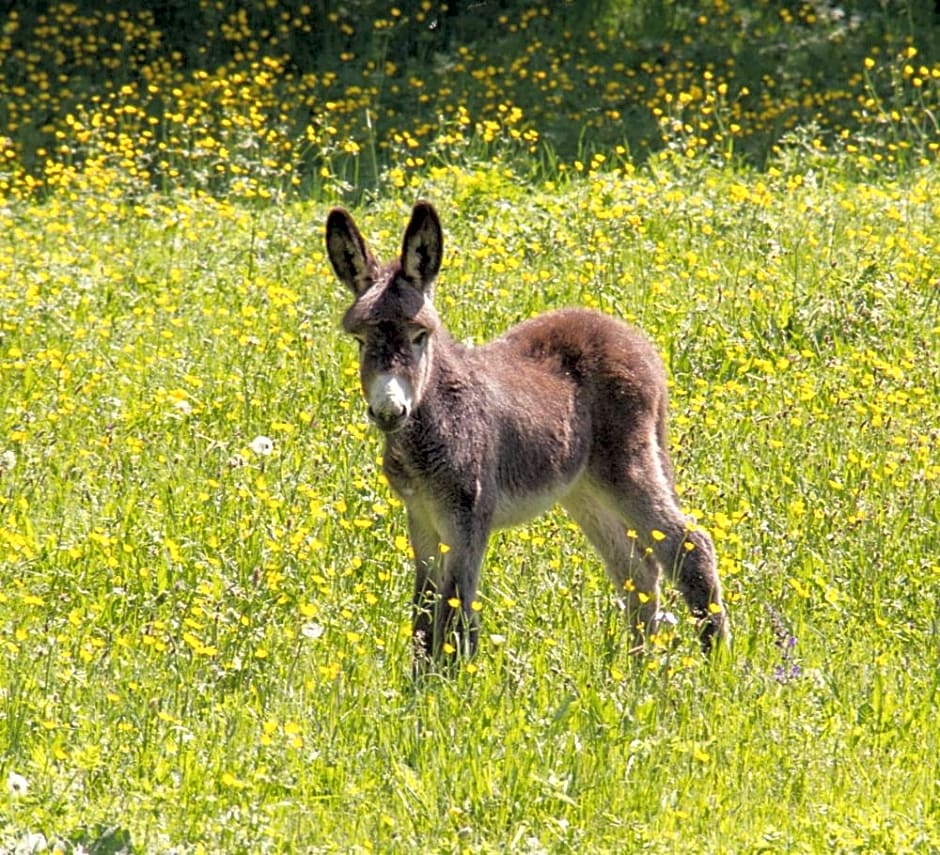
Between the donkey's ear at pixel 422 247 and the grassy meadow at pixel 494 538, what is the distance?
1.07 m

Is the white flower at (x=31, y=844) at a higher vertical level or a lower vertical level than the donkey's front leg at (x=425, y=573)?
higher

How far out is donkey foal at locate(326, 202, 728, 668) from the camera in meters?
6.47

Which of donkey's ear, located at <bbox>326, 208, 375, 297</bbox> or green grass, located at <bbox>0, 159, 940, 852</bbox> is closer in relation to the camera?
green grass, located at <bbox>0, 159, 940, 852</bbox>

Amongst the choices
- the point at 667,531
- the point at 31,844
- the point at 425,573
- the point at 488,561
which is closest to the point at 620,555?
the point at 667,531

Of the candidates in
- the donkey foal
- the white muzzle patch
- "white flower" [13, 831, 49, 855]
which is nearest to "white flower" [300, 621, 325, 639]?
the donkey foal

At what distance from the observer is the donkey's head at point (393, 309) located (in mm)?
6270

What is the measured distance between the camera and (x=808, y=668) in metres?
6.75

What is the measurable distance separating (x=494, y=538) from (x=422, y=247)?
1.73m

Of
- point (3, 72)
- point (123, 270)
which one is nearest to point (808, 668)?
point (123, 270)

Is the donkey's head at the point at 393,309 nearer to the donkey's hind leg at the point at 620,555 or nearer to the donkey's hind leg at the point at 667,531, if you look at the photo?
the donkey's hind leg at the point at 667,531

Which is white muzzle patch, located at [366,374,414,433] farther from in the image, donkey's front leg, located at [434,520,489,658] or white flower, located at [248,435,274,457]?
white flower, located at [248,435,274,457]

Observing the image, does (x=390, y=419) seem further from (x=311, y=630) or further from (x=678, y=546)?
(x=678, y=546)

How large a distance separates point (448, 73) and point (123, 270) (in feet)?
20.1

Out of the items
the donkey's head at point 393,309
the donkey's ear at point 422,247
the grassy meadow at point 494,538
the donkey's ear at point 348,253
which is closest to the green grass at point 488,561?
the grassy meadow at point 494,538
